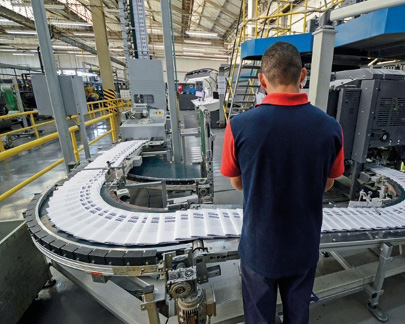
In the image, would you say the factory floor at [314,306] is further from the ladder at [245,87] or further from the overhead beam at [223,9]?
the overhead beam at [223,9]

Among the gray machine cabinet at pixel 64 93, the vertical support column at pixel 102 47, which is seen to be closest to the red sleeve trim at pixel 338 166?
the gray machine cabinet at pixel 64 93

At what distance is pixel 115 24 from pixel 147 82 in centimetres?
1510

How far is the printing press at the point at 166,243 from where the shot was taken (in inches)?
46.0

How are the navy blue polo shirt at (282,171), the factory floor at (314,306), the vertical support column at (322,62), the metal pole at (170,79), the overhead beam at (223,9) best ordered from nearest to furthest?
the navy blue polo shirt at (282,171), the vertical support column at (322,62), the factory floor at (314,306), the metal pole at (170,79), the overhead beam at (223,9)

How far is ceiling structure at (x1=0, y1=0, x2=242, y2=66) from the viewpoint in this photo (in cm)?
1062

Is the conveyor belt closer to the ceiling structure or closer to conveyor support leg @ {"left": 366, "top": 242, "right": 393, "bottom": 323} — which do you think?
conveyor support leg @ {"left": 366, "top": 242, "right": 393, "bottom": 323}

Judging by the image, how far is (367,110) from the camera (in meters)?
2.56

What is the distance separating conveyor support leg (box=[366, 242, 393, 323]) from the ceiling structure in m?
8.13

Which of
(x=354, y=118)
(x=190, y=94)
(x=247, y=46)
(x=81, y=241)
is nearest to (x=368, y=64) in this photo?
(x=247, y=46)

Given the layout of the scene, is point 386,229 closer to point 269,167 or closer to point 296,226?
point 296,226

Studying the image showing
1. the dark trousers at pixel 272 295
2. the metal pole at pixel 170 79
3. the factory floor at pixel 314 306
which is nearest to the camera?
the dark trousers at pixel 272 295

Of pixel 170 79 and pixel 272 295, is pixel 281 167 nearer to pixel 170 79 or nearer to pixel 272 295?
pixel 272 295

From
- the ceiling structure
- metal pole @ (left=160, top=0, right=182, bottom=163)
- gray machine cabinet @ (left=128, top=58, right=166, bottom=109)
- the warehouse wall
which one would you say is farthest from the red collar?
the warehouse wall

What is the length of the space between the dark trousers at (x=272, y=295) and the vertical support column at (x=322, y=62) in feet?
3.74
